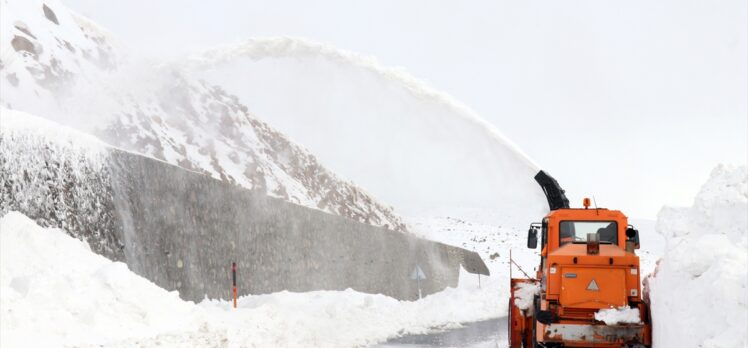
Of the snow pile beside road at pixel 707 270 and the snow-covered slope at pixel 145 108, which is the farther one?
the snow-covered slope at pixel 145 108

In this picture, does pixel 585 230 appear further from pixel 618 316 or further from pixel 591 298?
pixel 618 316

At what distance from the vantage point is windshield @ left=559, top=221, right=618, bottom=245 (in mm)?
11406

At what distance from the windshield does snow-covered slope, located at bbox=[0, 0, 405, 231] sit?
1332cm

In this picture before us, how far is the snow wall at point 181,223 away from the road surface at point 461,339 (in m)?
4.30

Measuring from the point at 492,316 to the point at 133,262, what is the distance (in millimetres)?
12838

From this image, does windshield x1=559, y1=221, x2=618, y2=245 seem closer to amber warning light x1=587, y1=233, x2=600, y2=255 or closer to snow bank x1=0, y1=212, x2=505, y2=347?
amber warning light x1=587, y1=233, x2=600, y2=255

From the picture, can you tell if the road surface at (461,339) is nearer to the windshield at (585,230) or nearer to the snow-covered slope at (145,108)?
the windshield at (585,230)

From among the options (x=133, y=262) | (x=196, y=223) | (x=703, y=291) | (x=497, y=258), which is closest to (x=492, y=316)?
(x=196, y=223)

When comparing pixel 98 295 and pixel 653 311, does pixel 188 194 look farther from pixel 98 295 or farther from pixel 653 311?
pixel 653 311

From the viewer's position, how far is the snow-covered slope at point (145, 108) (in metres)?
24.6

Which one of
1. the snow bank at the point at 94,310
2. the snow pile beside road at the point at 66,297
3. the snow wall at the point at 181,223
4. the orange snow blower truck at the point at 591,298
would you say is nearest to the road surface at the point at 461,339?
the snow bank at the point at 94,310

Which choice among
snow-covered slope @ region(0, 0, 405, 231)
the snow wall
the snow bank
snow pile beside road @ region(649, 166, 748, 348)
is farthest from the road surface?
snow-covered slope @ region(0, 0, 405, 231)

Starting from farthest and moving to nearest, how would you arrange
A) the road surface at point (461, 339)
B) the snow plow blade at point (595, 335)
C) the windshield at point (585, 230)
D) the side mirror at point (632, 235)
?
the road surface at point (461, 339) < the windshield at point (585, 230) < the side mirror at point (632, 235) < the snow plow blade at point (595, 335)

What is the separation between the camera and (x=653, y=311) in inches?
346
